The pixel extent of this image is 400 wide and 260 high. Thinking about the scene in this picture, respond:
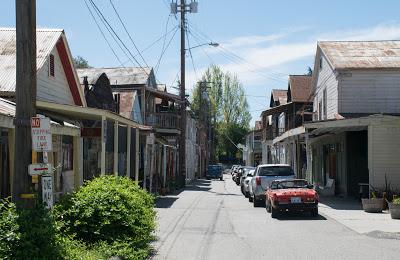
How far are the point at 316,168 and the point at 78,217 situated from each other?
28131mm

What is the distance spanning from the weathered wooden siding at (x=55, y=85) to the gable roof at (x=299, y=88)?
2303cm

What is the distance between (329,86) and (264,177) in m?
9.45

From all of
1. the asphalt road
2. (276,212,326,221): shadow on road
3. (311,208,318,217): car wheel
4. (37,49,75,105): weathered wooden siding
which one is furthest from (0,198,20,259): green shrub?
(311,208,318,217): car wheel

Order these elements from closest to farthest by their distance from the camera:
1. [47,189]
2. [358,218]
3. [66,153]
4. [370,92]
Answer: [47,189], [358,218], [66,153], [370,92]

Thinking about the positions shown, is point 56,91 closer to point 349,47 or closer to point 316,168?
point 349,47

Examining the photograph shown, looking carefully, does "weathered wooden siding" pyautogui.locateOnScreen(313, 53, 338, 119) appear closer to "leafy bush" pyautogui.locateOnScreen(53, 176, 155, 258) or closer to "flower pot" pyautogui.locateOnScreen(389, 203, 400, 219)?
"flower pot" pyautogui.locateOnScreen(389, 203, 400, 219)

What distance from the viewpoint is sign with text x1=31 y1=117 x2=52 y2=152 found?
818 cm

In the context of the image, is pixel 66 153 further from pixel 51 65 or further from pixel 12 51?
pixel 12 51

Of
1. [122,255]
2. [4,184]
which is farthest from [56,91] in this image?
[122,255]

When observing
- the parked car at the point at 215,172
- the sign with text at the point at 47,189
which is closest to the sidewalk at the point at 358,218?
the sign with text at the point at 47,189

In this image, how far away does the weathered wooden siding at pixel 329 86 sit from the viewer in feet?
95.4

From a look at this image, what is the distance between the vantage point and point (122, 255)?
360 inches

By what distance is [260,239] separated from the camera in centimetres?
1335

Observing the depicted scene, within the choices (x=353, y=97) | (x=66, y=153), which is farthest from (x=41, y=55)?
(x=353, y=97)
